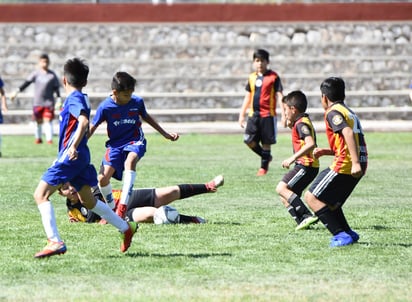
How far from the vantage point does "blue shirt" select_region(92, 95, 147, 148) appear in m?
11.0

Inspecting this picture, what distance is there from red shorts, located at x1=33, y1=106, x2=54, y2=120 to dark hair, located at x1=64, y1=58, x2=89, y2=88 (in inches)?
604

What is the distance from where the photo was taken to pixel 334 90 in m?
9.29

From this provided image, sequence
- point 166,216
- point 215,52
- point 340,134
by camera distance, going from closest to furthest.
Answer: point 340,134, point 166,216, point 215,52

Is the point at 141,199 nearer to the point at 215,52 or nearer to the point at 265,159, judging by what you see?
the point at 265,159

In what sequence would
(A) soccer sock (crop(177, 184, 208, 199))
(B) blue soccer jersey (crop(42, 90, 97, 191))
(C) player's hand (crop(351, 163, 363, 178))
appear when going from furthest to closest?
1. (A) soccer sock (crop(177, 184, 208, 199))
2. (C) player's hand (crop(351, 163, 363, 178))
3. (B) blue soccer jersey (crop(42, 90, 97, 191))

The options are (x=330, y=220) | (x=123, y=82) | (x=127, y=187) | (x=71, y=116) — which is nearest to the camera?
(x=71, y=116)

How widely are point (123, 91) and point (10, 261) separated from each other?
2603 mm

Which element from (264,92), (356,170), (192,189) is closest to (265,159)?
(264,92)

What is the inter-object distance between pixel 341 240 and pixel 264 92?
809 centimetres

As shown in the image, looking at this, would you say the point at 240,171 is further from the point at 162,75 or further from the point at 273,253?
the point at 162,75

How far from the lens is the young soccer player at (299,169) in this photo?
10.5 m

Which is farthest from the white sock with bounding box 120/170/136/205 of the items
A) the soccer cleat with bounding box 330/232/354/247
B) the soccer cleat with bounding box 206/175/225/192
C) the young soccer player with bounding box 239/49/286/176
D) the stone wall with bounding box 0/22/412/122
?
the stone wall with bounding box 0/22/412/122

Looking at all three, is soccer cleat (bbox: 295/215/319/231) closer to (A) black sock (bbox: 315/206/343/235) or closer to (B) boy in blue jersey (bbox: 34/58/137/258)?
(A) black sock (bbox: 315/206/343/235)

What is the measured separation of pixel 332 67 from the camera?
32531 millimetres
